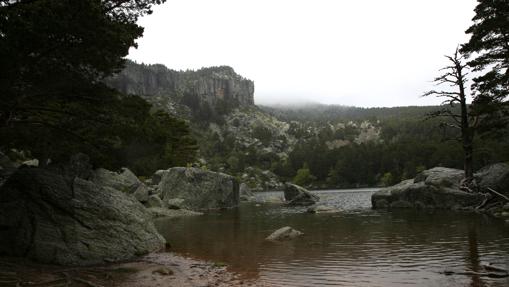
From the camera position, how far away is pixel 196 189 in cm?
4981

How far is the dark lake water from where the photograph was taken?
12.5 m

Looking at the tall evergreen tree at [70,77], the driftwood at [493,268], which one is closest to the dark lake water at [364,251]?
the driftwood at [493,268]

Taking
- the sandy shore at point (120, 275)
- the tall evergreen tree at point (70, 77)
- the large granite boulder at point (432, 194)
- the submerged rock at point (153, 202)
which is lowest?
the sandy shore at point (120, 275)

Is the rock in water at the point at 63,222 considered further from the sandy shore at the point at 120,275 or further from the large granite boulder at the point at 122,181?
the large granite boulder at the point at 122,181

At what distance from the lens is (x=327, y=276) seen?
12852mm

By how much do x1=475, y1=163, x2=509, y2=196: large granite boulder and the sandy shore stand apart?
2412 cm

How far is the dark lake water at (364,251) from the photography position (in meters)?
12.5

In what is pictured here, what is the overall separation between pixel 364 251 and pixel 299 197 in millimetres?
39679

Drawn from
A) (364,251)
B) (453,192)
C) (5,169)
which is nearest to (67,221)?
(5,169)

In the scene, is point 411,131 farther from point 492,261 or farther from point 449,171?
point 492,261

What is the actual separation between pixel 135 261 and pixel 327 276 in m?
7.02

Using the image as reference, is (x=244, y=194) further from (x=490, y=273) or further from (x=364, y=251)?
(x=490, y=273)

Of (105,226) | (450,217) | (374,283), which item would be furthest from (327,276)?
(450,217)

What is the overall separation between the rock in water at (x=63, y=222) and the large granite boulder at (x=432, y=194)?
25690mm
